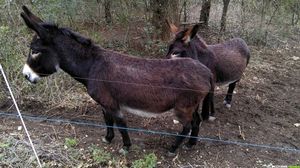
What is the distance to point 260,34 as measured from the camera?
9.88 meters

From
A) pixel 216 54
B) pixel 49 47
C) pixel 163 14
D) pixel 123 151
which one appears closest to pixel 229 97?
pixel 216 54

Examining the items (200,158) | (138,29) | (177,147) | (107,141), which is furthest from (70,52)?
(138,29)

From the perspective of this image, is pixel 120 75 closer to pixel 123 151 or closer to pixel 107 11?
pixel 123 151

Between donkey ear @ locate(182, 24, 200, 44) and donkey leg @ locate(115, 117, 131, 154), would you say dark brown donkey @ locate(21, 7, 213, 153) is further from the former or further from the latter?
donkey ear @ locate(182, 24, 200, 44)

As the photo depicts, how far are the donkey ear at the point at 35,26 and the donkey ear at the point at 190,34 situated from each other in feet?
5.94

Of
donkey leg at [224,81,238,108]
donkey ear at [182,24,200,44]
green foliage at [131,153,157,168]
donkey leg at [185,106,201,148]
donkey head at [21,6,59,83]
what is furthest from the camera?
donkey leg at [224,81,238,108]

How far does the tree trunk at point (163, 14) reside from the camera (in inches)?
296

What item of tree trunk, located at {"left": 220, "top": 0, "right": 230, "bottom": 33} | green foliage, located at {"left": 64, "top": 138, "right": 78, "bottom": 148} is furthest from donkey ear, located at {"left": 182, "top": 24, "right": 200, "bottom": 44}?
tree trunk, located at {"left": 220, "top": 0, "right": 230, "bottom": 33}

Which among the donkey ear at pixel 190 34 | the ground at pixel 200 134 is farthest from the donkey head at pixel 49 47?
the donkey ear at pixel 190 34

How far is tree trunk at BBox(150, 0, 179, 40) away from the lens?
7.53 metres

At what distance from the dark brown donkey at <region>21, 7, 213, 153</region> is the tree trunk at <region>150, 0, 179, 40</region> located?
11.1 ft

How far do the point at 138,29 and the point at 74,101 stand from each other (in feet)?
10.2

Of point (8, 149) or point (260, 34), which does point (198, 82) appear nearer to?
point (8, 149)

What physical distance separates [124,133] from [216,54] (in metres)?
1.97
